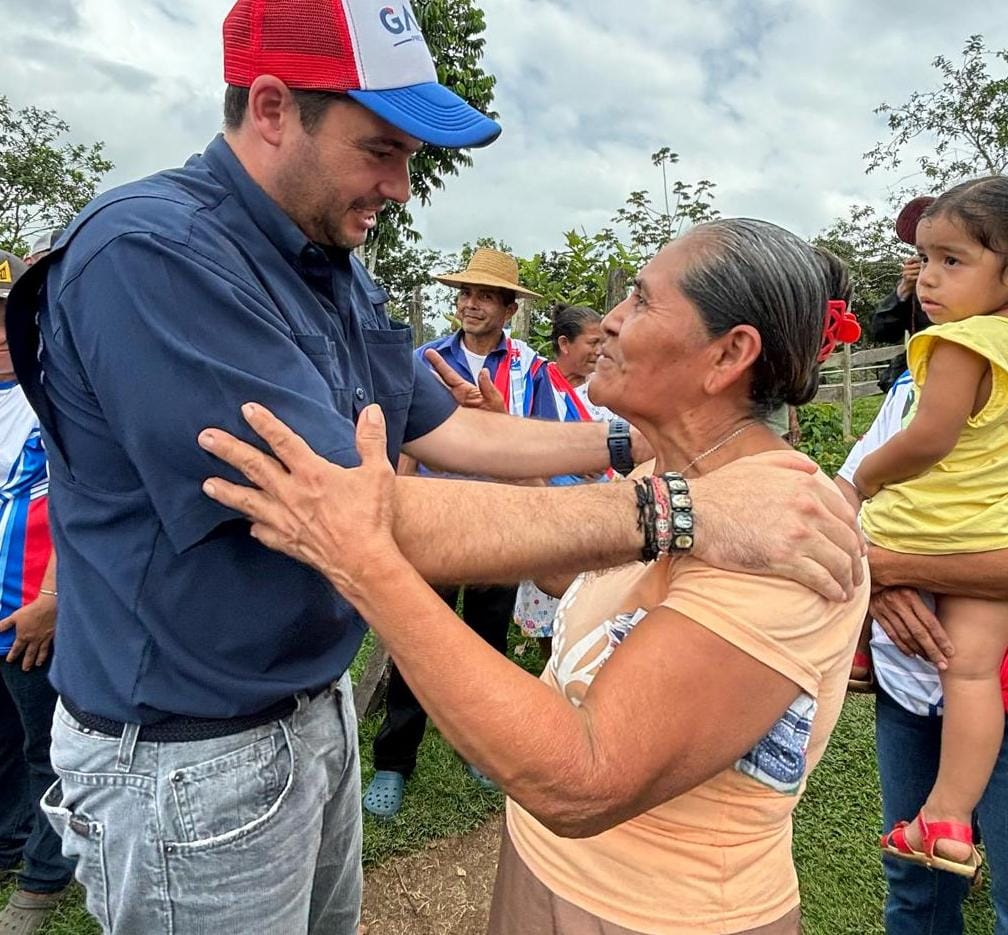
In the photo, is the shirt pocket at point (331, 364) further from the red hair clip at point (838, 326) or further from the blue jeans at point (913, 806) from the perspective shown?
the blue jeans at point (913, 806)

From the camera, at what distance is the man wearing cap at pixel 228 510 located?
1.33m

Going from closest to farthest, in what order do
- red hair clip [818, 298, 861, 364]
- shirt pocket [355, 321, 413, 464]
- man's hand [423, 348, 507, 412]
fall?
red hair clip [818, 298, 861, 364], shirt pocket [355, 321, 413, 464], man's hand [423, 348, 507, 412]

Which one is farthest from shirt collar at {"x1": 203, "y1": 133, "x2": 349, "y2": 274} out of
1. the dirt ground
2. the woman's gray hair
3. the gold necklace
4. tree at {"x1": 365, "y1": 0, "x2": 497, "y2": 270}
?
tree at {"x1": 365, "y1": 0, "x2": 497, "y2": 270}

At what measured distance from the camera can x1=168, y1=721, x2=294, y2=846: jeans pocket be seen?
1.57 m

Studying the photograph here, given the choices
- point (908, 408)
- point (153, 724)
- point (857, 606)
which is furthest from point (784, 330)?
point (153, 724)

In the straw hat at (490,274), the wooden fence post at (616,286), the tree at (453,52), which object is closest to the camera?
the straw hat at (490,274)

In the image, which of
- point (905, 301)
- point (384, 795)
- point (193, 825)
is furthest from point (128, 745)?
point (905, 301)

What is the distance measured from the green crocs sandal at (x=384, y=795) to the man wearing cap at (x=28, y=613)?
4.28 feet

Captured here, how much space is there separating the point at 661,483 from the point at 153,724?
1.14m

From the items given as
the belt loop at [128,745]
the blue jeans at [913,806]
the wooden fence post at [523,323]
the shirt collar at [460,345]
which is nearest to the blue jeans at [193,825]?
the belt loop at [128,745]

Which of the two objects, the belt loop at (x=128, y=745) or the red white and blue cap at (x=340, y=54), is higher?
the red white and blue cap at (x=340, y=54)

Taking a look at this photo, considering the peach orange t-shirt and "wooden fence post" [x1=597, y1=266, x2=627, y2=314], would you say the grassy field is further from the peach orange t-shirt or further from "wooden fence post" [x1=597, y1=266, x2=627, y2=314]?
"wooden fence post" [x1=597, y1=266, x2=627, y2=314]

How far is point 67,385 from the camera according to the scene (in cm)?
151

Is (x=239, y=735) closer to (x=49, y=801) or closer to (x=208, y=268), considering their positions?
(x=49, y=801)
